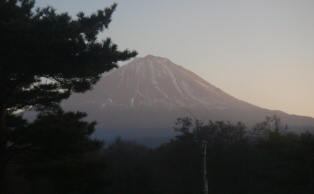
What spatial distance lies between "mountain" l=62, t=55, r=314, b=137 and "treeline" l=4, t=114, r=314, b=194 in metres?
51.8

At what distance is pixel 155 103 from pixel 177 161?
72.4 metres

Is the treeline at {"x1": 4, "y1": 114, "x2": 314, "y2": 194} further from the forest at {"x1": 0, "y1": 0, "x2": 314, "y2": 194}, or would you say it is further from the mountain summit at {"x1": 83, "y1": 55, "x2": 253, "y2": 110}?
the mountain summit at {"x1": 83, "y1": 55, "x2": 253, "y2": 110}

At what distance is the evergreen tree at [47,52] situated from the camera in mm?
9070

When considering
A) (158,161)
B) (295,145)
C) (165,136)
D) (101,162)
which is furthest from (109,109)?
(101,162)

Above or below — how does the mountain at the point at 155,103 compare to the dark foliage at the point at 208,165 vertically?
above

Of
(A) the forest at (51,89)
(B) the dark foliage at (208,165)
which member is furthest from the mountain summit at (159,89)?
(A) the forest at (51,89)

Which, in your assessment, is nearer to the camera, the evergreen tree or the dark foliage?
the evergreen tree

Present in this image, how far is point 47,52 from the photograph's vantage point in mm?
9141

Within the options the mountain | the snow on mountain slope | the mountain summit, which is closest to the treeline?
the mountain

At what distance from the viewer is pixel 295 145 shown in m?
19.2

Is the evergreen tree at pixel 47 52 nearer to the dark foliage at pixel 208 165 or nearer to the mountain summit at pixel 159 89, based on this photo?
the dark foliage at pixel 208 165

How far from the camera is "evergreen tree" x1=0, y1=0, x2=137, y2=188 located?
9.07 meters

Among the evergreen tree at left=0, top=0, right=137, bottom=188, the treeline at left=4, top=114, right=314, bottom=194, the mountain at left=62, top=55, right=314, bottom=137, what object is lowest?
the treeline at left=4, top=114, right=314, bottom=194

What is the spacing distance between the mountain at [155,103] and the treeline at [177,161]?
51821 millimetres
